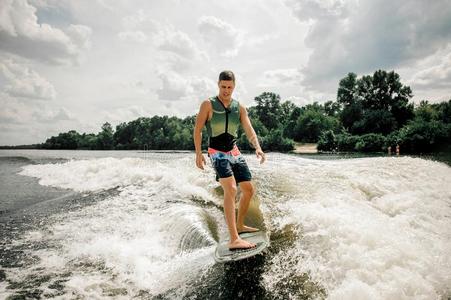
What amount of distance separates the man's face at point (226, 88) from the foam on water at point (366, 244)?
2528 mm

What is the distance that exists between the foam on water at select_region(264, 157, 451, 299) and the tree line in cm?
4841

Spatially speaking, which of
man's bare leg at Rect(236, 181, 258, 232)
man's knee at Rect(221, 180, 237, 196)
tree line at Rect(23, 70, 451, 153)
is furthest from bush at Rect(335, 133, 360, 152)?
man's knee at Rect(221, 180, 237, 196)

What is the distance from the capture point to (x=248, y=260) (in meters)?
4.36

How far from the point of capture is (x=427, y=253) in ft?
12.5

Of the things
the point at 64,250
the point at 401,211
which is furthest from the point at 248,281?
the point at 401,211

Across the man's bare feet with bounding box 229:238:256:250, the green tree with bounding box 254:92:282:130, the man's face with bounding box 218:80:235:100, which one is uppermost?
the green tree with bounding box 254:92:282:130

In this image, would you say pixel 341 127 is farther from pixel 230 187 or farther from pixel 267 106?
pixel 230 187

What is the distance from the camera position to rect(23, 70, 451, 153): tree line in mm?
53947

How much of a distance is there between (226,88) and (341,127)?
8936cm

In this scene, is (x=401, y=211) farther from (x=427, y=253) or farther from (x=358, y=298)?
(x=358, y=298)

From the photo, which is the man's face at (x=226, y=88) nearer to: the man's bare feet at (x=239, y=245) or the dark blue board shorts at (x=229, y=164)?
the dark blue board shorts at (x=229, y=164)

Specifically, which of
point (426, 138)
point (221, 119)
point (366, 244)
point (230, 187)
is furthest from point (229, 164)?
point (426, 138)

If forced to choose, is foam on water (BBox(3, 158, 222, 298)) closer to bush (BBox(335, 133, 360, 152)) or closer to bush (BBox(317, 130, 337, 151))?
bush (BBox(335, 133, 360, 152))

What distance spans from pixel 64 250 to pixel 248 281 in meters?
3.62
